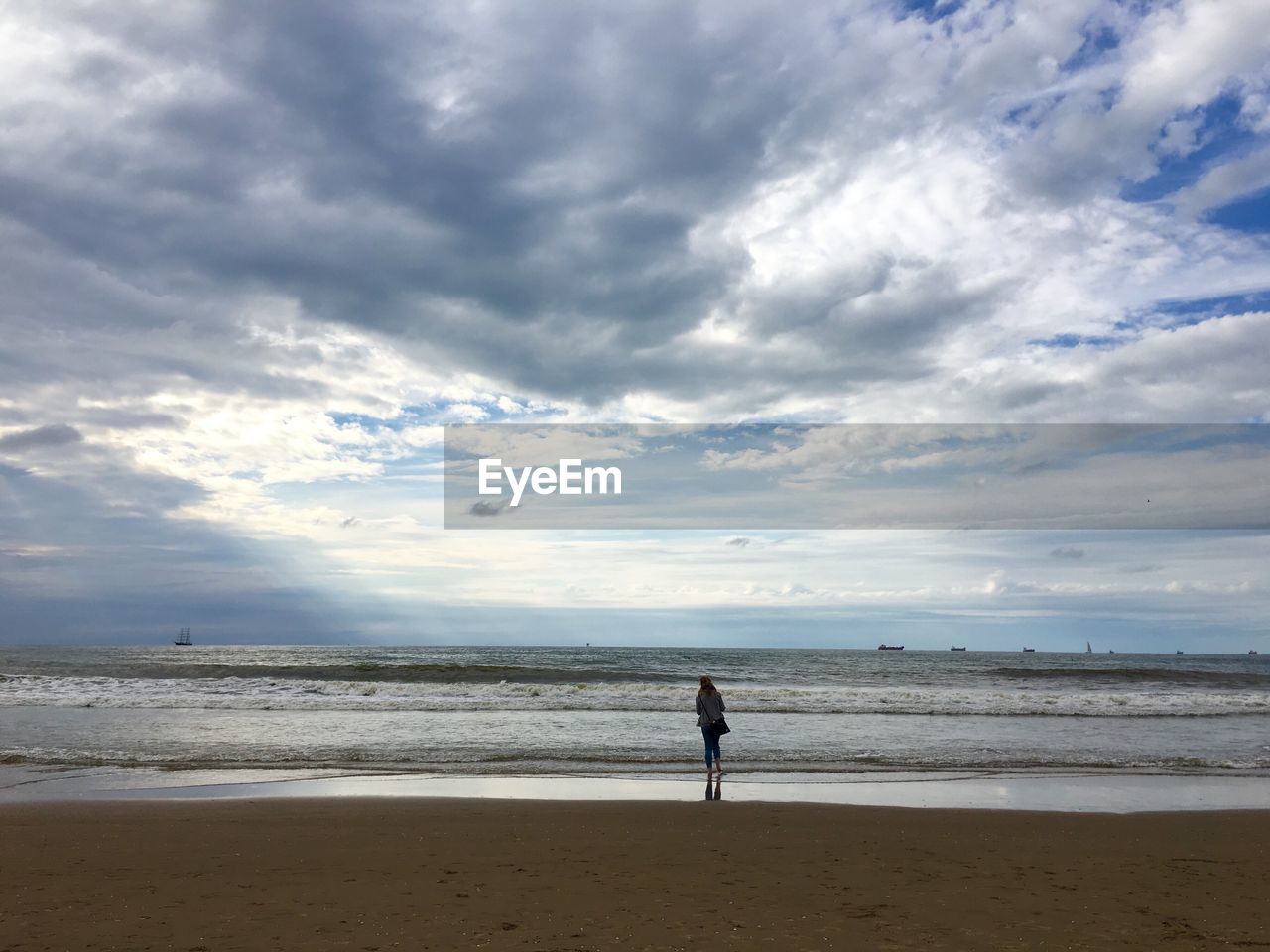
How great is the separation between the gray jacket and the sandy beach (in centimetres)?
225

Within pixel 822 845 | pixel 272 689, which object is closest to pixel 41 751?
pixel 822 845

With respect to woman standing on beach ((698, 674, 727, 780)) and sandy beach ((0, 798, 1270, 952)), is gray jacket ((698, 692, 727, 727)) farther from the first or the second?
sandy beach ((0, 798, 1270, 952))

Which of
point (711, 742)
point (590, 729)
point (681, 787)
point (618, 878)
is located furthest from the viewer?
point (590, 729)

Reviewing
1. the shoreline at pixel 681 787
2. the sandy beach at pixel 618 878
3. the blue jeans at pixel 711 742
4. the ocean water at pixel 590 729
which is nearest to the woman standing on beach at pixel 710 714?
the blue jeans at pixel 711 742

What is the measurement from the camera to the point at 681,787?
14266 millimetres

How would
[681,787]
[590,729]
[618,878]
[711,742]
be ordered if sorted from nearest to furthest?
[618,878]
[711,742]
[681,787]
[590,729]

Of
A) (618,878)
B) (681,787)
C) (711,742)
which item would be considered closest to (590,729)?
(681,787)

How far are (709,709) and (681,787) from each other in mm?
1446

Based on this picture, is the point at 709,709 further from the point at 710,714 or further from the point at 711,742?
the point at 711,742

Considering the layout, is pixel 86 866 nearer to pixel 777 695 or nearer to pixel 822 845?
pixel 822 845

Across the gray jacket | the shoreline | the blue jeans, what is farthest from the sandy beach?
the gray jacket

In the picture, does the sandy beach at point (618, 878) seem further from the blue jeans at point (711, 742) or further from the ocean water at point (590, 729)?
the ocean water at point (590, 729)

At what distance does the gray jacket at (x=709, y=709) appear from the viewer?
1425 cm

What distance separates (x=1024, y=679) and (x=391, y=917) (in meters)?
58.4
